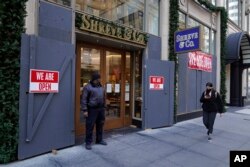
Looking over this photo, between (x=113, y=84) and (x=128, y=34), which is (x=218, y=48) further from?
(x=113, y=84)

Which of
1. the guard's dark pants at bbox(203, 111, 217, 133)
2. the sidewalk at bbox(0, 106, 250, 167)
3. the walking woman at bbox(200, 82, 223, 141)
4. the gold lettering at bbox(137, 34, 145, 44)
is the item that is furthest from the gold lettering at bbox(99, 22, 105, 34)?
the guard's dark pants at bbox(203, 111, 217, 133)

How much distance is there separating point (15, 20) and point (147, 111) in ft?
16.3

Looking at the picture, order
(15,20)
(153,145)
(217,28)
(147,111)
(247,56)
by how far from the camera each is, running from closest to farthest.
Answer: (15,20)
(153,145)
(147,111)
(217,28)
(247,56)

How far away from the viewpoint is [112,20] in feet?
26.0

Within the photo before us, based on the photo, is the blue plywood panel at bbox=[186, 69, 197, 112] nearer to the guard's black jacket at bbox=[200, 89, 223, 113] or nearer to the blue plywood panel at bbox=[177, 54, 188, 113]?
the blue plywood panel at bbox=[177, 54, 188, 113]

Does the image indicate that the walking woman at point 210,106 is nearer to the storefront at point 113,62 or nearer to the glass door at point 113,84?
the storefront at point 113,62

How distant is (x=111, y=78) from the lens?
8.50 m

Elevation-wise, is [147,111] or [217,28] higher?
[217,28]

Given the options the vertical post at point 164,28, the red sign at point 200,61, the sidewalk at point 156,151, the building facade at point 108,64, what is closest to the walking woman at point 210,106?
the sidewalk at point 156,151

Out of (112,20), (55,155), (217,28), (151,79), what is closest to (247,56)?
(217,28)

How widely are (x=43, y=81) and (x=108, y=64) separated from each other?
3022mm

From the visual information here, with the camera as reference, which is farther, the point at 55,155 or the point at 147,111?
the point at 147,111

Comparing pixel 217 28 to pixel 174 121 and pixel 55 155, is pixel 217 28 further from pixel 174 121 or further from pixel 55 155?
pixel 55 155

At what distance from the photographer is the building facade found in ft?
18.3
